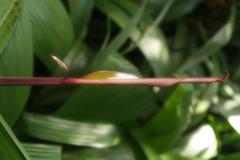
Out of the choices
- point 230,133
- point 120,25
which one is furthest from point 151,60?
point 230,133

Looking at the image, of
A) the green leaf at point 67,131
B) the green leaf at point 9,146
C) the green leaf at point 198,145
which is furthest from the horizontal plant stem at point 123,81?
the green leaf at point 198,145

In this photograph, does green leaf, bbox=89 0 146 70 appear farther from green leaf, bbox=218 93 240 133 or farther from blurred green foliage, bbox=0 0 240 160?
green leaf, bbox=218 93 240 133

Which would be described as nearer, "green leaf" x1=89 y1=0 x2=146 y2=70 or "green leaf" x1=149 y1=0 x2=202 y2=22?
"green leaf" x1=89 y1=0 x2=146 y2=70

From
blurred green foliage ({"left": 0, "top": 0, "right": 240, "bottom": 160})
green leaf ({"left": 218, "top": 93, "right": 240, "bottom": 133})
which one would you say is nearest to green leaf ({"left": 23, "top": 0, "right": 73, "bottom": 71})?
blurred green foliage ({"left": 0, "top": 0, "right": 240, "bottom": 160})

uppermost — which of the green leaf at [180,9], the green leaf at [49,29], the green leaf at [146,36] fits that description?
the green leaf at [180,9]

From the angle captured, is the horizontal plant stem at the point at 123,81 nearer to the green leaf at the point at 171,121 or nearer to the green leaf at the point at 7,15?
the green leaf at the point at 7,15

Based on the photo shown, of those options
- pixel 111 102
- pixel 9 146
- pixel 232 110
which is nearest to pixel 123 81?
pixel 9 146
